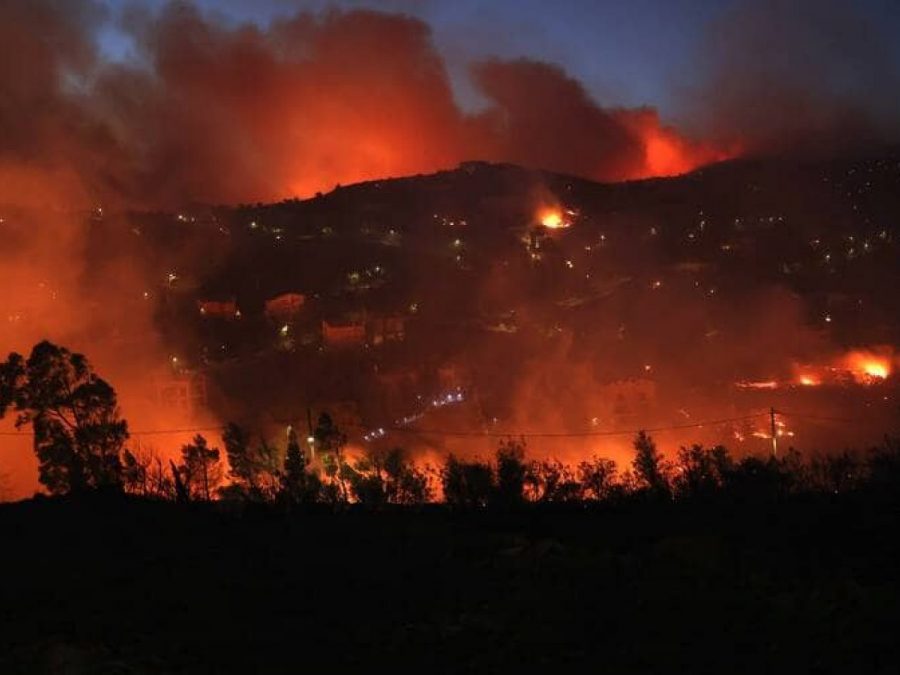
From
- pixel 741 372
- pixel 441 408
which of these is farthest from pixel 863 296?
pixel 441 408

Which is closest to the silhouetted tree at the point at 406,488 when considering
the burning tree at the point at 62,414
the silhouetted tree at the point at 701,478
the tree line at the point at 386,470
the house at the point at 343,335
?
the tree line at the point at 386,470

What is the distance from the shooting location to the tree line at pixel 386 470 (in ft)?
38.7

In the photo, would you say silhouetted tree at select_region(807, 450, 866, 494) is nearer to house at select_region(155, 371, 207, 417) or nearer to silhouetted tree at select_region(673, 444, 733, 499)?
silhouetted tree at select_region(673, 444, 733, 499)

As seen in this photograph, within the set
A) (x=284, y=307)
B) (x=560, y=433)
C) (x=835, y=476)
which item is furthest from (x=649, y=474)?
(x=284, y=307)

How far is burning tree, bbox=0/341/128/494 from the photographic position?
16984 millimetres

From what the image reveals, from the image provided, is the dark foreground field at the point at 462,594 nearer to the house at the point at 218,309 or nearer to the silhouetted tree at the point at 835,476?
the silhouetted tree at the point at 835,476

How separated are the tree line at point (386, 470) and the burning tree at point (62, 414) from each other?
0.02 meters

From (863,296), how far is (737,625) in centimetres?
4505

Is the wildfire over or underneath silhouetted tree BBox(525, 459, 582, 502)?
over

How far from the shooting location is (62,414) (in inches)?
692

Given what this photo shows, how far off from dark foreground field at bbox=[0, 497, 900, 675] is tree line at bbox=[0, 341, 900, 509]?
188 centimetres

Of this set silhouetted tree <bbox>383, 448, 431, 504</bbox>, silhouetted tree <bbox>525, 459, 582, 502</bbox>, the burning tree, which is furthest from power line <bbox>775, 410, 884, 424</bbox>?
the burning tree

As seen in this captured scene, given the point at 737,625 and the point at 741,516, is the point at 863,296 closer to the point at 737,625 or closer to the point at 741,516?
the point at 741,516

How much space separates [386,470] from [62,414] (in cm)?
795
